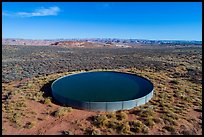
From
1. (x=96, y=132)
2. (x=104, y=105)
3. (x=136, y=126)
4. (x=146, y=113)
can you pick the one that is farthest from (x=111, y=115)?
(x=146, y=113)

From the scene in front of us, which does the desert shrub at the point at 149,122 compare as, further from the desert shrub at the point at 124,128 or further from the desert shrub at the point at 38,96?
→ the desert shrub at the point at 38,96

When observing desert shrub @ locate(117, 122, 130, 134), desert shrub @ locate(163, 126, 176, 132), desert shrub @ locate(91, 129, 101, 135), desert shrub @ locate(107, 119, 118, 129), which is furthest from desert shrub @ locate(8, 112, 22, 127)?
desert shrub @ locate(163, 126, 176, 132)

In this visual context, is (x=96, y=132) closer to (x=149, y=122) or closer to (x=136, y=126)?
(x=136, y=126)

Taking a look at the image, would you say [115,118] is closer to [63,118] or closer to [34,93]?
[63,118]

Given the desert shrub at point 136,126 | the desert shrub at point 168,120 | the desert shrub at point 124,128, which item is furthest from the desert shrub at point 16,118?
the desert shrub at point 168,120

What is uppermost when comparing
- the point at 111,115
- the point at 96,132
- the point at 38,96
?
the point at 38,96

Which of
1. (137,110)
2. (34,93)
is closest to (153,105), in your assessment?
(137,110)

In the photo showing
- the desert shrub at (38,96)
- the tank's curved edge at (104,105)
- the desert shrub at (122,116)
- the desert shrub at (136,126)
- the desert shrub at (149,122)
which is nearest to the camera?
the desert shrub at (136,126)

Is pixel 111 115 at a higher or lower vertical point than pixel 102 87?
lower

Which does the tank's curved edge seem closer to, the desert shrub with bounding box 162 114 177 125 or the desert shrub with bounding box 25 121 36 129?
the desert shrub with bounding box 162 114 177 125
